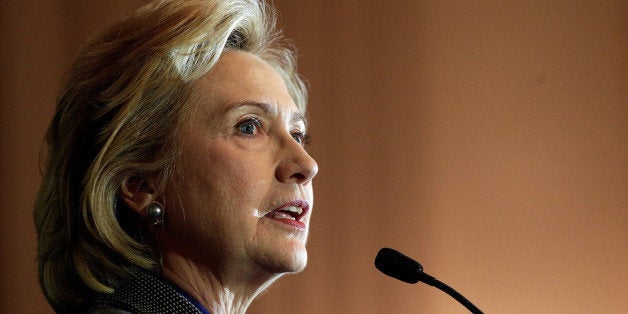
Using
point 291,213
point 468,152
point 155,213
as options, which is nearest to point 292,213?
point 291,213

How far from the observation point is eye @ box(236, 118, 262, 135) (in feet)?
4.33

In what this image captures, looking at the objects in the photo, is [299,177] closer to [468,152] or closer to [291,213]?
[291,213]

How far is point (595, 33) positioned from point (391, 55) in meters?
0.55

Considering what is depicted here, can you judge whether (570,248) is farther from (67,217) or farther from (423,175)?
(67,217)

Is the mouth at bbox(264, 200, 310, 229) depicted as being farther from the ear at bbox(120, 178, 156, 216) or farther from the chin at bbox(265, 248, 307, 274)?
the ear at bbox(120, 178, 156, 216)

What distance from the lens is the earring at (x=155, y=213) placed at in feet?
4.24

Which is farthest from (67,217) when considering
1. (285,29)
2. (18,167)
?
(285,29)

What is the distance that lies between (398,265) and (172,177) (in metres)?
0.39

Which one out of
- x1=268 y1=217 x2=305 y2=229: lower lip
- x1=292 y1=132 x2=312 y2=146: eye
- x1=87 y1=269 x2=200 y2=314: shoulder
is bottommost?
x1=87 y1=269 x2=200 y2=314: shoulder

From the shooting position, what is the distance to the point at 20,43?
183 centimetres

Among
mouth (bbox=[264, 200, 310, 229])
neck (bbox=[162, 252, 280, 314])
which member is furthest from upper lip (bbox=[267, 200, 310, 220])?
neck (bbox=[162, 252, 280, 314])

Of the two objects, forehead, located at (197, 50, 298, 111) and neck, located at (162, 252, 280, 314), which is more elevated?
forehead, located at (197, 50, 298, 111)

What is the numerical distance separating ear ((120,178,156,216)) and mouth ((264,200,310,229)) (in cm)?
20

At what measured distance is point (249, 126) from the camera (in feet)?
4.37
